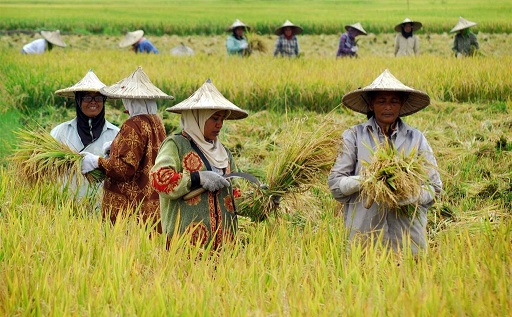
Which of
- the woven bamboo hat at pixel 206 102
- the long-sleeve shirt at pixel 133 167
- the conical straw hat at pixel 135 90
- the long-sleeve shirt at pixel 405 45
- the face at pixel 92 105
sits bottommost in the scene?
the long-sleeve shirt at pixel 405 45

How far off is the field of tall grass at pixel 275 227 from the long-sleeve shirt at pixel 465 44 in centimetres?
81

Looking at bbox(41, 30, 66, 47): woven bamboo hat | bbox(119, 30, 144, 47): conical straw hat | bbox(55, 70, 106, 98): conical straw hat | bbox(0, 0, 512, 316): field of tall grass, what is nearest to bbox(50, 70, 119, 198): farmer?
bbox(55, 70, 106, 98): conical straw hat

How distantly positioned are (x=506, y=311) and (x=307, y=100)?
21.4 feet

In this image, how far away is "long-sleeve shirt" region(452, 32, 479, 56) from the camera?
11703 mm

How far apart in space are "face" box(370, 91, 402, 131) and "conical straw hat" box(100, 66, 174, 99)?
1.23m

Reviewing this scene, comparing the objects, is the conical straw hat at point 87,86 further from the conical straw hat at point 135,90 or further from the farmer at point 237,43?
the farmer at point 237,43

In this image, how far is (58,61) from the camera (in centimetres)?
1144

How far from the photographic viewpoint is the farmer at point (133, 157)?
4.16 m

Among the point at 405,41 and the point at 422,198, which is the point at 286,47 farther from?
the point at 422,198

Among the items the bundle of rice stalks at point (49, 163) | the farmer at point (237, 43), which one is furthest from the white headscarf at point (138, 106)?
the farmer at point (237, 43)

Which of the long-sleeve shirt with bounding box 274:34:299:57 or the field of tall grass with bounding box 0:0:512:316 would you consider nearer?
the field of tall grass with bounding box 0:0:512:316

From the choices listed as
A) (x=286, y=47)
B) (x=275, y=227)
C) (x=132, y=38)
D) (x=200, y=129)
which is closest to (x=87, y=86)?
(x=200, y=129)

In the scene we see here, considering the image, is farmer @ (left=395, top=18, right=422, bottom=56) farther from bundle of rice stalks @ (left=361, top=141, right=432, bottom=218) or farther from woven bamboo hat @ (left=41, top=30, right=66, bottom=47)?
bundle of rice stalks @ (left=361, top=141, right=432, bottom=218)

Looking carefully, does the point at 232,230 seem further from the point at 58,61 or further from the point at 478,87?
the point at 58,61
